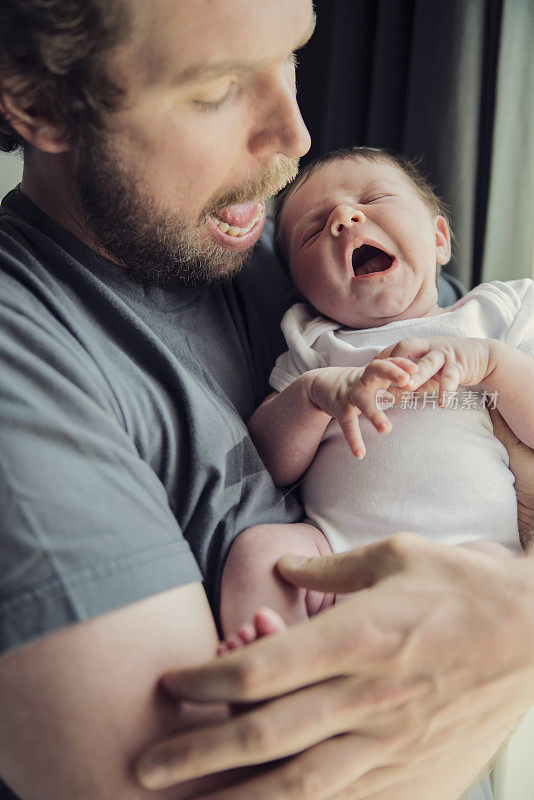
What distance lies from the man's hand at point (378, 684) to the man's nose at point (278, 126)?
0.67 meters

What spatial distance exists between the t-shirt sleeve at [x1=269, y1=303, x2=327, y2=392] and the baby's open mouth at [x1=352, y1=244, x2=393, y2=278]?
0.53ft

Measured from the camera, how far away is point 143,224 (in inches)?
45.1

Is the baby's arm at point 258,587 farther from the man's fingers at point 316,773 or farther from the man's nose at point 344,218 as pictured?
the man's nose at point 344,218

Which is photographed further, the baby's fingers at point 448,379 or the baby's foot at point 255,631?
the baby's fingers at point 448,379

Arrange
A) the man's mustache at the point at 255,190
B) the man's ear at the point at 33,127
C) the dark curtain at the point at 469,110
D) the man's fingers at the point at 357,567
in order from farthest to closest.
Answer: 1. the dark curtain at the point at 469,110
2. the man's mustache at the point at 255,190
3. the man's ear at the point at 33,127
4. the man's fingers at the point at 357,567

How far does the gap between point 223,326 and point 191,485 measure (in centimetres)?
37

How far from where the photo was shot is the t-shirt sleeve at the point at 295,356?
1277 millimetres

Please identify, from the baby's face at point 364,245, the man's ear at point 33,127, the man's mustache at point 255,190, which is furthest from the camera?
the baby's face at point 364,245

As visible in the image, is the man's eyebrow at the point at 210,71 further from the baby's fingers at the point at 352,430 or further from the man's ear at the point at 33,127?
the baby's fingers at the point at 352,430

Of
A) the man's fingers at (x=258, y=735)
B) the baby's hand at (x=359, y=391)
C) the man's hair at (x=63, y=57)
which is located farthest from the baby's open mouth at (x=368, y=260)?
the man's fingers at (x=258, y=735)

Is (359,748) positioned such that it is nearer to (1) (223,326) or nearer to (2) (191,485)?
(2) (191,485)

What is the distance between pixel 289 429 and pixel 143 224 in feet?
1.39

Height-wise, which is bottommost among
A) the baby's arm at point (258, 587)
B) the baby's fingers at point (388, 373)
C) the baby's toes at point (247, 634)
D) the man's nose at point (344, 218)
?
the baby's arm at point (258, 587)

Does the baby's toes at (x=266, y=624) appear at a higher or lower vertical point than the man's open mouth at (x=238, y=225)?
lower
